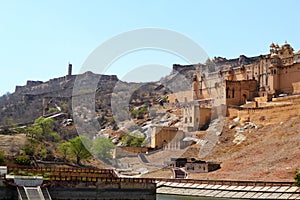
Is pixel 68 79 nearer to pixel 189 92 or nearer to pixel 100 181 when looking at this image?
pixel 189 92

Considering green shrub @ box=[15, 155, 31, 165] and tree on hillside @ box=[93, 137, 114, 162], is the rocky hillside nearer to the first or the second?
tree on hillside @ box=[93, 137, 114, 162]

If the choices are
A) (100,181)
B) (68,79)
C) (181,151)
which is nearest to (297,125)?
(181,151)

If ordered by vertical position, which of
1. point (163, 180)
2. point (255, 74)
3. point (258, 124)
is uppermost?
point (255, 74)

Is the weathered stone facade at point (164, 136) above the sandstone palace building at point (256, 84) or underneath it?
underneath

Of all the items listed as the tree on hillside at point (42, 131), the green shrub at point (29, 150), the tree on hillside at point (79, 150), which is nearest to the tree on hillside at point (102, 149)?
the tree on hillside at point (79, 150)

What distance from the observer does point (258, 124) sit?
67.2 metres

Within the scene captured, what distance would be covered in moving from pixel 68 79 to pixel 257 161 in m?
96.4

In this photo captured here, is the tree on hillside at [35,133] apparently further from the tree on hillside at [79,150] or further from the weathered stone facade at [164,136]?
the weathered stone facade at [164,136]

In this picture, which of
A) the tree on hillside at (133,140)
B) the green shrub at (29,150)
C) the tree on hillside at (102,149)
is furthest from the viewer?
the tree on hillside at (133,140)

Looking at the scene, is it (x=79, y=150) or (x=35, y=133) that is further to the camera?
(x=35, y=133)

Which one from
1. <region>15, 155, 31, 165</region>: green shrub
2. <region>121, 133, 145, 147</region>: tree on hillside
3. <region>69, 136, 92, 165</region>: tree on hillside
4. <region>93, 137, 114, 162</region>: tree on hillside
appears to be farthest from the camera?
<region>121, 133, 145, 147</region>: tree on hillside

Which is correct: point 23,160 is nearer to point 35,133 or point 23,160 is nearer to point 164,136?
point 35,133

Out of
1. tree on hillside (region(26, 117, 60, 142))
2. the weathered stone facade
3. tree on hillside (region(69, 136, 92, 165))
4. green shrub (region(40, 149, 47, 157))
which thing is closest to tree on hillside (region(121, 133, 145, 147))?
the weathered stone facade

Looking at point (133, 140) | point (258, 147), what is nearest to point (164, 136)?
point (133, 140)
